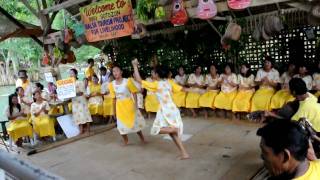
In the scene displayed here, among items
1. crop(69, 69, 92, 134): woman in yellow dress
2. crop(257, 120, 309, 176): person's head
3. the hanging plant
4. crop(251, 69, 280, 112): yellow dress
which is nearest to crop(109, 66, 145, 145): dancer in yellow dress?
the hanging plant

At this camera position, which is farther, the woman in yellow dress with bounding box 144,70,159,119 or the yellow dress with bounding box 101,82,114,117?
the yellow dress with bounding box 101,82,114,117

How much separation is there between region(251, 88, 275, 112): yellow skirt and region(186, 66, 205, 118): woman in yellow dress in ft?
4.10

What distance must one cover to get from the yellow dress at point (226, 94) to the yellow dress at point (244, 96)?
10 centimetres

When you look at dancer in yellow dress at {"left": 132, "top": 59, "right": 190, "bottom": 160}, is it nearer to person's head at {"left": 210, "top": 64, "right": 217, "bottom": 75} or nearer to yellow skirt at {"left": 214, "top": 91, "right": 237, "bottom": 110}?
yellow skirt at {"left": 214, "top": 91, "right": 237, "bottom": 110}

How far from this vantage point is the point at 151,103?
7.92 m

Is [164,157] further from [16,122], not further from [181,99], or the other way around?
[16,122]

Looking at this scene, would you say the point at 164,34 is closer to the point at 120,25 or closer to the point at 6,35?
the point at 120,25

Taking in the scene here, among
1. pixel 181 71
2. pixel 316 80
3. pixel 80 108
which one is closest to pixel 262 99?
pixel 316 80

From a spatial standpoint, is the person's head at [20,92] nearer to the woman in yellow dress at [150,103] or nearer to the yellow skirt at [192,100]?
the woman in yellow dress at [150,103]

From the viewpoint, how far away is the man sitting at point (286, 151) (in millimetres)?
1351

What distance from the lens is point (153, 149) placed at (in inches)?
223

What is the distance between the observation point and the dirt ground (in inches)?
178

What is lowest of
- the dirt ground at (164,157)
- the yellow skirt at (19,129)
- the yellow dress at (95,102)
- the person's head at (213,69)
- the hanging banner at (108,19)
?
the dirt ground at (164,157)

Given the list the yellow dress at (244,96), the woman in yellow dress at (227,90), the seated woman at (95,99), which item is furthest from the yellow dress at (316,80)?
the seated woman at (95,99)
